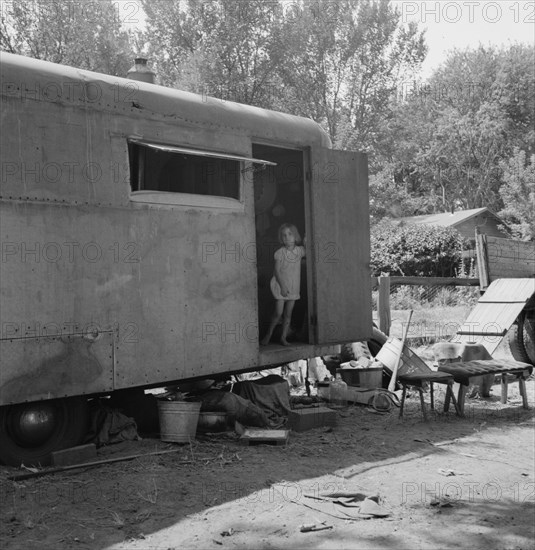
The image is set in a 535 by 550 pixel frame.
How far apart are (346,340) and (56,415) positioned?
11.9ft

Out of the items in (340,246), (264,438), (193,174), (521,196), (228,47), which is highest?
(228,47)

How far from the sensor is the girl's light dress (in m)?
8.04

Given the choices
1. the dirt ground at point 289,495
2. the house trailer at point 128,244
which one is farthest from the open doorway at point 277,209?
the dirt ground at point 289,495

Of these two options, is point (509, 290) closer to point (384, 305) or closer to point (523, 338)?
point (523, 338)

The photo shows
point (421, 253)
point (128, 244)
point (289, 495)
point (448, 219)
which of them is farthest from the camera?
point (448, 219)

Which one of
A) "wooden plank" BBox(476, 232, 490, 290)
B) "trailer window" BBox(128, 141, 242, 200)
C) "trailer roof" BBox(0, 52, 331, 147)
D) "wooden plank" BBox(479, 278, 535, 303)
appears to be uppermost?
"trailer roof" BBox(0, 52, 331, 147)

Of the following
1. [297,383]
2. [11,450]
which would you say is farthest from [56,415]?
[297,383]

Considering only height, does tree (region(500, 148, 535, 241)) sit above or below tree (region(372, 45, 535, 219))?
below

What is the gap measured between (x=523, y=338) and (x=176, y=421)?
8581 mm

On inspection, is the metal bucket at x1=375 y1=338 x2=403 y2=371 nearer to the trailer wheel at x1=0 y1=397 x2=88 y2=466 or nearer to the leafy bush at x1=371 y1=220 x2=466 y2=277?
the trailer wheel at x1=0 y1=397 x2=88 y2=466

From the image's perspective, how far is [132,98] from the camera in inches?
256

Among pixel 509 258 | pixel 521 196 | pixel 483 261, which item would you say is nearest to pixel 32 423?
pixel 483 261

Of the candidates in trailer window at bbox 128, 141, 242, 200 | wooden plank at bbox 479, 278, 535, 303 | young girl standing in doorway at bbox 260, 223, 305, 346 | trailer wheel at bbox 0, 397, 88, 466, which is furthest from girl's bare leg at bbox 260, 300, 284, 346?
wooden plank at bbox 479, 278, 535, 303

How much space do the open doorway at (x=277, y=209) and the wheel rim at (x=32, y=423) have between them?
133 inches
